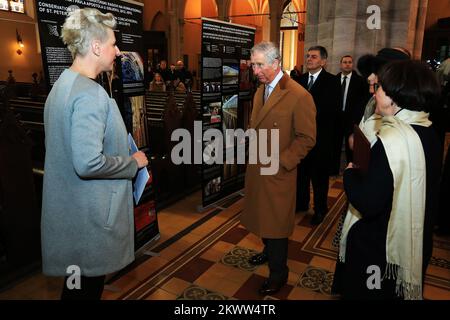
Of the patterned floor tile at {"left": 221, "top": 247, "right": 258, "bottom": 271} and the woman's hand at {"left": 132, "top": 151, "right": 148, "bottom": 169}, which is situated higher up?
the woman's hand at {"left": 132, "top": 151, "right": 148, "bottom": 169}

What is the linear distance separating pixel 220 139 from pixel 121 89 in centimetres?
164

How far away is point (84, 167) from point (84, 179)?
0.11 m

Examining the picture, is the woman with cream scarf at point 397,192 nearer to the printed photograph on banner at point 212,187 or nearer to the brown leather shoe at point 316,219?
the brown leather shoe at point 316,219

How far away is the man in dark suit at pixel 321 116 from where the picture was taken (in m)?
3.63

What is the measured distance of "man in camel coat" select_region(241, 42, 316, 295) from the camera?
7.10 feet

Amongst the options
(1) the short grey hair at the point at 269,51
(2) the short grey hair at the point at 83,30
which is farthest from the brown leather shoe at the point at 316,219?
(2) the short grey hair at the point at 83,30

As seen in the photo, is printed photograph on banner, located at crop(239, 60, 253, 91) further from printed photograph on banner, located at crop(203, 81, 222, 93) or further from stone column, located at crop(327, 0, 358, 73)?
stone column, located at crop(327, 0, 358, 73)

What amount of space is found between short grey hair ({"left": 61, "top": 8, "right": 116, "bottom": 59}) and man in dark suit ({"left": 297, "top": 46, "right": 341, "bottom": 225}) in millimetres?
2623

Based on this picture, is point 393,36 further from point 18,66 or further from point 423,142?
point 18,66

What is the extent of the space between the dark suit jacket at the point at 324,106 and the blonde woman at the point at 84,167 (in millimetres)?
2551

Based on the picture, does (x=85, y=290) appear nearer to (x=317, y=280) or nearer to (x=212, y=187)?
(x=317, y=280)

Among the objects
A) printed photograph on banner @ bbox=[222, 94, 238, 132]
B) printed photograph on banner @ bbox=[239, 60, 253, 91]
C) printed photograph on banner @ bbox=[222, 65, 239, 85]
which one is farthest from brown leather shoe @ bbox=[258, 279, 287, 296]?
printed photograph on banner @ bbox=[239, 60, 253, 91]
